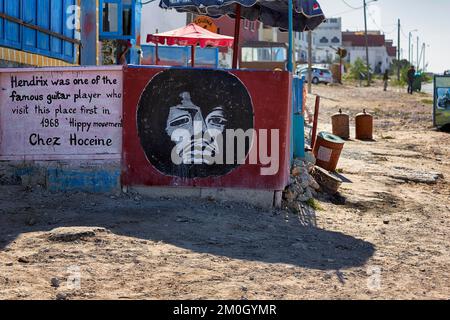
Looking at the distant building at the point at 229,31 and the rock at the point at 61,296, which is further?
the distant building at the point at 229,31

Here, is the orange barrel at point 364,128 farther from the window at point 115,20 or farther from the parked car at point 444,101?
the window at point 115,20

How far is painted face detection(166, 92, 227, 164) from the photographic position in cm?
786

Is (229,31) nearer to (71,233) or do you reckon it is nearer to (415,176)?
(415,176)

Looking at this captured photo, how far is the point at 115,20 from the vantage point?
16438mm

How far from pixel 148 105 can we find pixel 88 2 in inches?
242

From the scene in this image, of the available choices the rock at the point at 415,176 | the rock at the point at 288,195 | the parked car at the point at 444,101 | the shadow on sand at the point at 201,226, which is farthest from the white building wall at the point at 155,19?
the shadow on sand at the point at 201,226

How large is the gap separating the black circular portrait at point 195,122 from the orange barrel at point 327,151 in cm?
326

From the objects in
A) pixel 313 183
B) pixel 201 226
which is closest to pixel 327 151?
pixel 313 183

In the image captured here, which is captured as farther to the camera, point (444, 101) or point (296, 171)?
point (444, 101)

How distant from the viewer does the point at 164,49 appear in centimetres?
2322

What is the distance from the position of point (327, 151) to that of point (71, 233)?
5572 millimetres

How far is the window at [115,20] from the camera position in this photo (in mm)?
16297

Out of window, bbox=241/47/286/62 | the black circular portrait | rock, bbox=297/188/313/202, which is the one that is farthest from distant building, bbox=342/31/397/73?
the black circular portrait

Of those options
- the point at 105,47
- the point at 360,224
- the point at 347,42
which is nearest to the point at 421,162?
the point at 360,224
